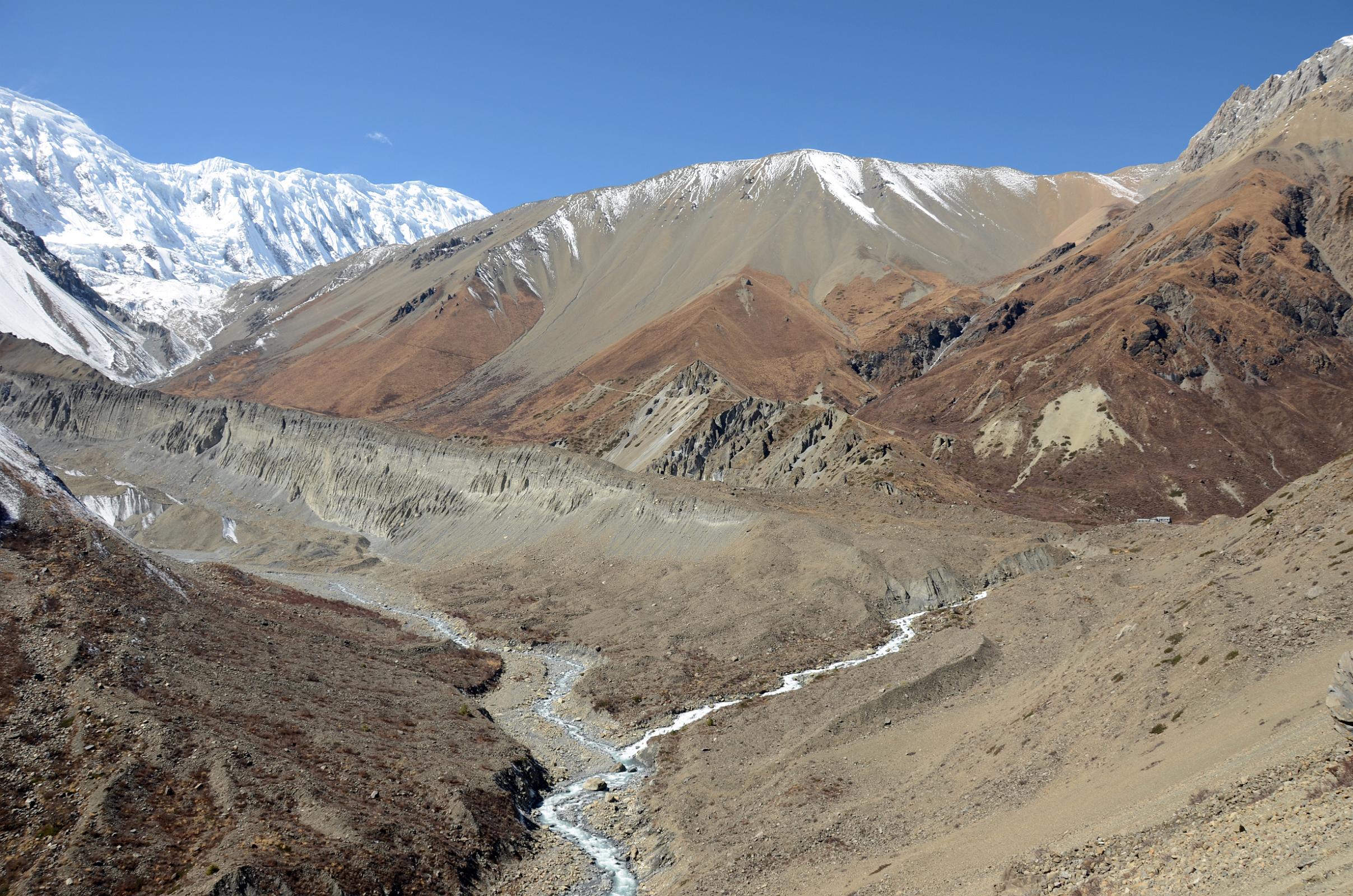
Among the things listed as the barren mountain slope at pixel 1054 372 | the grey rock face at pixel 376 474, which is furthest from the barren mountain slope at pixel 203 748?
the barren mountain slope at pixel 1054 372

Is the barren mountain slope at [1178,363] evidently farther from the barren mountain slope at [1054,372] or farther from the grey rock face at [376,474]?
the grey rock face at [376,474]

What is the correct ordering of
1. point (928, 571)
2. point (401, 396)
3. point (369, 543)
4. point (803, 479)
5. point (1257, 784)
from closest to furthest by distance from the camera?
point (1257, 784) → point (928, 571) → point (803, 479) → point (369, 543) → point (401, 396)

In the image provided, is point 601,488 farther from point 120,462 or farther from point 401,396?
point 401,396

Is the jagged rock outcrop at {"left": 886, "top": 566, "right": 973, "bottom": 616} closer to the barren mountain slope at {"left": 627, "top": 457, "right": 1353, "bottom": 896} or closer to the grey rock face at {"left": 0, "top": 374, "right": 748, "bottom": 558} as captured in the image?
the barren mountain slope at {"left": 627, "top": 457, "right": 1353, "bottom": 896}

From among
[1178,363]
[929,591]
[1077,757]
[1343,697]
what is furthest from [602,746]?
[1178,363]

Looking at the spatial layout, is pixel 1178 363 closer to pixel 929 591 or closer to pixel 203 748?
pixel 929 591

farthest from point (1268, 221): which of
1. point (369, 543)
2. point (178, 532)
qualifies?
point (178, 532)
